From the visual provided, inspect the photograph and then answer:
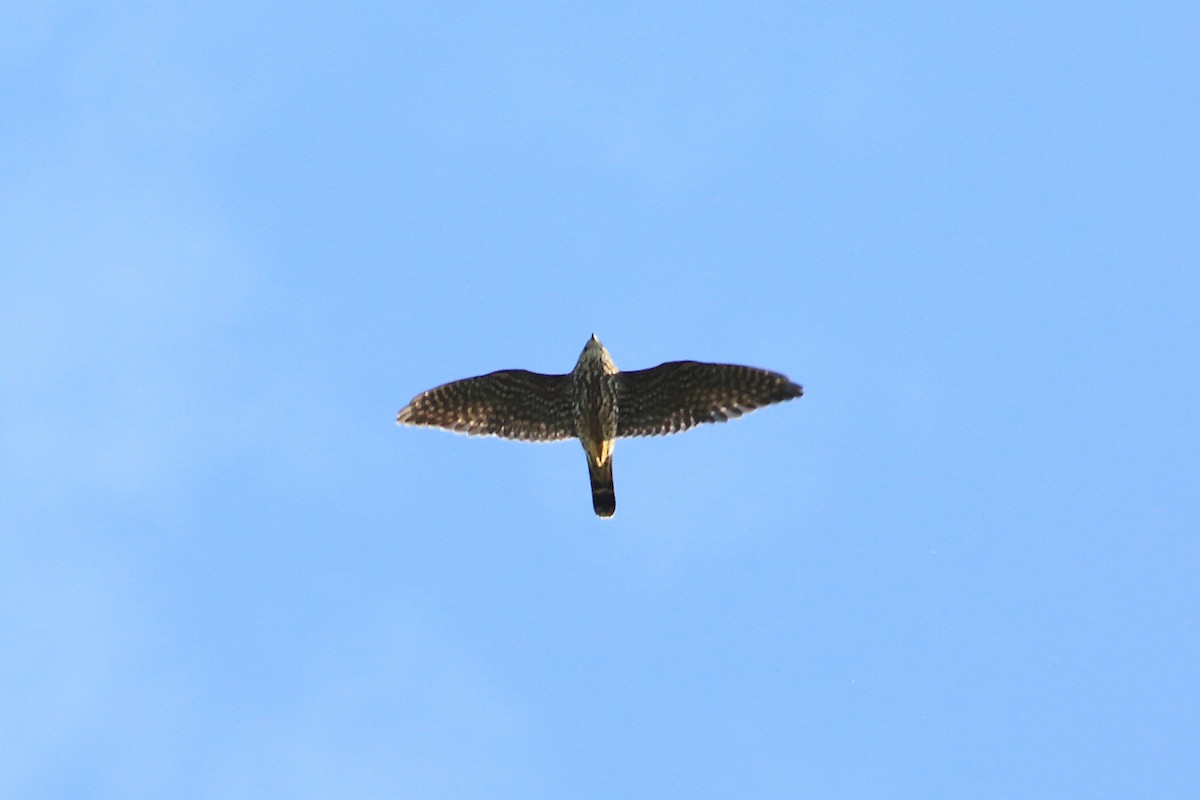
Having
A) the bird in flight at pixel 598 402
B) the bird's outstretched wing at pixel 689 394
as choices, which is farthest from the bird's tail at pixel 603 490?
the bird's outstretched wing at pixel 689 394

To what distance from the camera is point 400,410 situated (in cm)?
2302

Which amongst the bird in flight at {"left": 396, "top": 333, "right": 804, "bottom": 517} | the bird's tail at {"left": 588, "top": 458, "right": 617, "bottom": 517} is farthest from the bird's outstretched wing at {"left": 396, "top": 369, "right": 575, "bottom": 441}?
the bird's tail at {"left": 588, "top": 458, "right": 617, "bottom": 517}

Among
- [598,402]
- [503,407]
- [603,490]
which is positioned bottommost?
[603,490]

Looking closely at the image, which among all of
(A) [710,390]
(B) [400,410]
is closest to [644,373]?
(A) [710,390]

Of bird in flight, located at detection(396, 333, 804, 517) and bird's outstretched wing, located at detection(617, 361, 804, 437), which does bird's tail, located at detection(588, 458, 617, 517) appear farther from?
bird's outstretched wing, located at detection(617, 361, 804, 437)

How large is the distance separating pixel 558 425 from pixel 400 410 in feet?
6.64

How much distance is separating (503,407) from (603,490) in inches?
65.1

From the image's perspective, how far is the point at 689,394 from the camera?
75.8 feet

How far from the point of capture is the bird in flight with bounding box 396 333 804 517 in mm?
22859

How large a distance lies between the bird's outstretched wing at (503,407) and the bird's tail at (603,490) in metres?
0.60

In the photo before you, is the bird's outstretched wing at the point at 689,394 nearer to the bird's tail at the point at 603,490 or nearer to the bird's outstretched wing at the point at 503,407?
the bird's tail at the point at 603,490

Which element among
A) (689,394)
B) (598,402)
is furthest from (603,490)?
(689,394)

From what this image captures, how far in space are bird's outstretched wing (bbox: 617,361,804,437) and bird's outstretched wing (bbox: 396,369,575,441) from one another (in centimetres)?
A: 77

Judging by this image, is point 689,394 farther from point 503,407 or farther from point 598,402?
point 503,407
